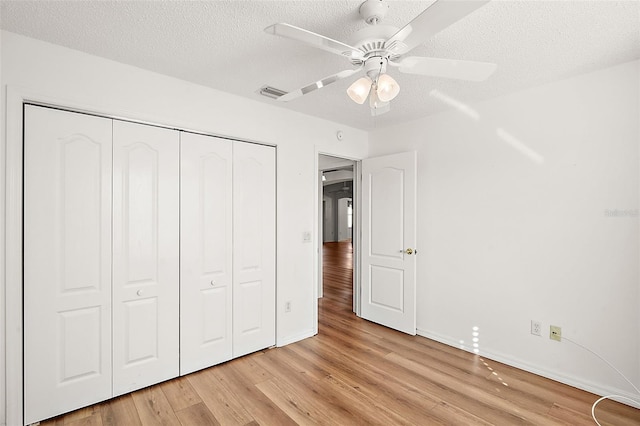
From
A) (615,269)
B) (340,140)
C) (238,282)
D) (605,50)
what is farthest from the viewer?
(340,140)

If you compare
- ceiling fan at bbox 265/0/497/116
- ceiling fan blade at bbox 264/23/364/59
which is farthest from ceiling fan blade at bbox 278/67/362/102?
ceiling fan blade at bbox 264/23/364/59

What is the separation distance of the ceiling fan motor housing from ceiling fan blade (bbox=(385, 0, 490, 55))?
0.25 meters

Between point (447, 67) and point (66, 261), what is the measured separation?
2634mm

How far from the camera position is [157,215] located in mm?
2449

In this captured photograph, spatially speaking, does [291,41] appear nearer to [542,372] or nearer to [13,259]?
[13,259]

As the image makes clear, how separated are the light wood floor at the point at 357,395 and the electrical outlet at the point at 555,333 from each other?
0.35 m

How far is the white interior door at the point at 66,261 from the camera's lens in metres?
1.98

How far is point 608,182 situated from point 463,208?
1.12m

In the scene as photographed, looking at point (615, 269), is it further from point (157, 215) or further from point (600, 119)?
point (157, 215)

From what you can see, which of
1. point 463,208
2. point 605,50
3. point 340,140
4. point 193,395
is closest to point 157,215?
point 193,395

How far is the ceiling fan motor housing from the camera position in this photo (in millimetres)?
Result: 1562

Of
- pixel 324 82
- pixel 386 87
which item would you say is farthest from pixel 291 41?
pixel 386 87

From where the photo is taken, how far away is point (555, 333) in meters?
2.57

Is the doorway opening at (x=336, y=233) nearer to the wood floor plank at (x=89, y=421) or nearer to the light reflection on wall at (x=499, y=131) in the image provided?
the light reflection on wall at (x=499, y=131)
